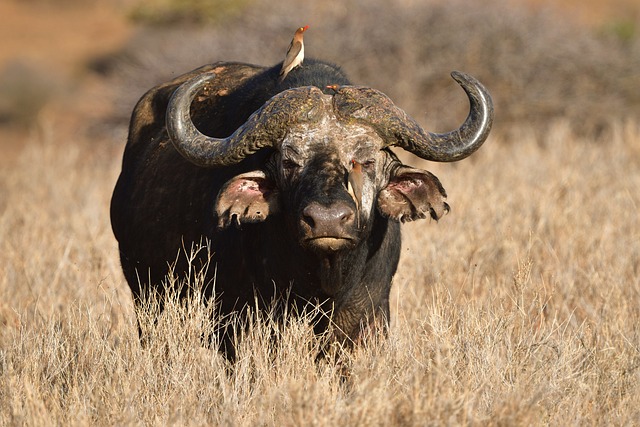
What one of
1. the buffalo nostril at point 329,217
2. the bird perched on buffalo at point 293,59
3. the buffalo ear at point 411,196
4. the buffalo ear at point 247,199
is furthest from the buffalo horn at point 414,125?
the bird perched on buffalo at point 293,59

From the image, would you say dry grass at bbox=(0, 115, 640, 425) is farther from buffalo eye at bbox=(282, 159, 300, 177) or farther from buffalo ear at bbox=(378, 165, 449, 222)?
buffalo eye at bbox=(282, 159, 300, 177)

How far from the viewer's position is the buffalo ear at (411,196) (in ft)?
17.1

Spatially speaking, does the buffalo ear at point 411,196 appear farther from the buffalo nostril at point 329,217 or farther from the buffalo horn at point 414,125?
the buffalo nostril at point 329,217

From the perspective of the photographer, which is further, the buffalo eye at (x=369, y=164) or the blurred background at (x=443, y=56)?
the blurred background at (x=443, y=56)

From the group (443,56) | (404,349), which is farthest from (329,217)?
(443,56)

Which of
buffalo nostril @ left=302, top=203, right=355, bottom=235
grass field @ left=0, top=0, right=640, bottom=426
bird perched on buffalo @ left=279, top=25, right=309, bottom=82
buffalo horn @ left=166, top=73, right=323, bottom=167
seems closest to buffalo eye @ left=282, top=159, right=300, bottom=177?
buffalo horn @ left=166, top=73, right=323, bottom=167

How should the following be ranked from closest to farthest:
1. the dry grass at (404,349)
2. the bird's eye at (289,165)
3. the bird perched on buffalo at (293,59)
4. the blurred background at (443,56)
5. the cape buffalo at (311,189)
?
the dry grass at (404,349), the cape buffalo at (311,189), the bird's eye at (289,165), the bird perched on buffalo at (293,59), the blurred background at (443,56)

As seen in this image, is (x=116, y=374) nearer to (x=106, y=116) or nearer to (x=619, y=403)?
(x=619, y=403)

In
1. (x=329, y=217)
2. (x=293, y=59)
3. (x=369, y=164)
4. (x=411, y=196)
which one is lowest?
(x=329, y=217)

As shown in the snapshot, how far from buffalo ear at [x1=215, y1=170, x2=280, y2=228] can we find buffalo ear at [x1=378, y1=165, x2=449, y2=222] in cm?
55

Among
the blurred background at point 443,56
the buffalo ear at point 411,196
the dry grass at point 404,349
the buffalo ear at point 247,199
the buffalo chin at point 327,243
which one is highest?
the blurred background at point 443,56

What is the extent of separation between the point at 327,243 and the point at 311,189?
277 millimetres

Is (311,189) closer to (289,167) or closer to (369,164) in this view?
(289,167)

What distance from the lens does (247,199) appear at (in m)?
5.17
